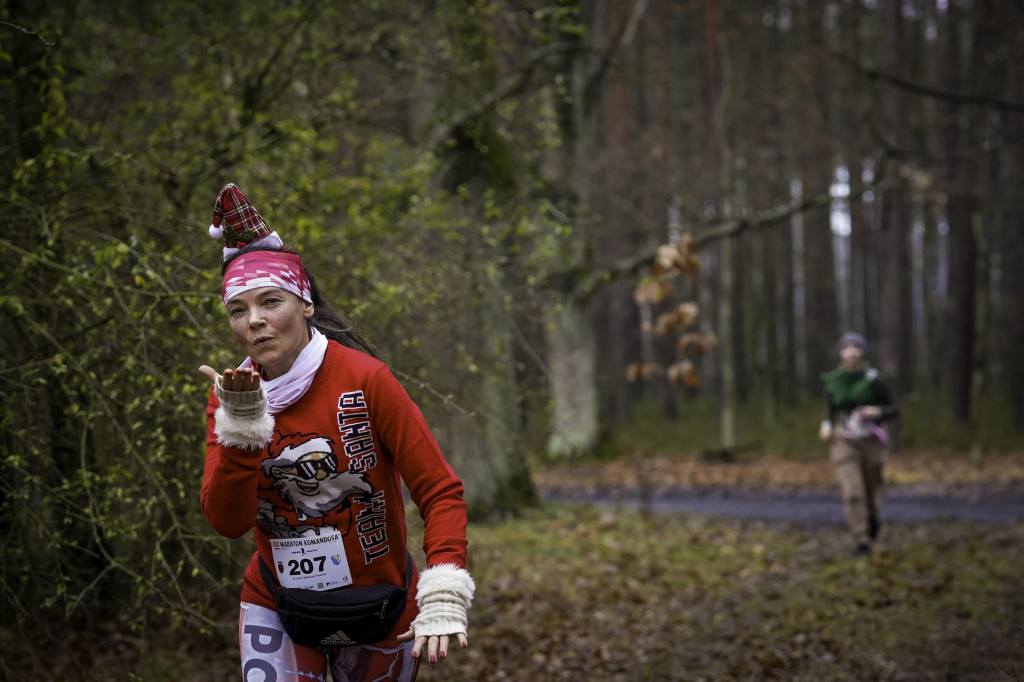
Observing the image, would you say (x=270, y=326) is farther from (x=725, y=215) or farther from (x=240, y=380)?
(x=725, y=215)

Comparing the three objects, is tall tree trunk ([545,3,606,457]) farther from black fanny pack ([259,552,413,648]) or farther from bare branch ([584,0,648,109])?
black fanny pack ([259,552,413,648])

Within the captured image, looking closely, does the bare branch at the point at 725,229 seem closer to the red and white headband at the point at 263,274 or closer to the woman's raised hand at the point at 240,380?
the red and white headband at the point at 263,274

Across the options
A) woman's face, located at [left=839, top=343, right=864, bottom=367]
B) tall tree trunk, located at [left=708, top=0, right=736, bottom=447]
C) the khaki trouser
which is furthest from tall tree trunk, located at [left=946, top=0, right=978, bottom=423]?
the khaki trouser

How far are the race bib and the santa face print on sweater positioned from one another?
0.13 feet

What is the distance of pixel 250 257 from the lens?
302cm

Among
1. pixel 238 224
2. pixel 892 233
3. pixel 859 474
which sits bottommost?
pixel 859 474

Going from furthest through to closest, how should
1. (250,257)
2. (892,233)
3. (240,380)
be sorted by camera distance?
(892,233), (250,257), (240,380)

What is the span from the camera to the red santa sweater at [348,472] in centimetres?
290

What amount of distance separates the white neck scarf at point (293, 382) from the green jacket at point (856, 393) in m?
8.40

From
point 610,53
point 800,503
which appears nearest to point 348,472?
point 800,503

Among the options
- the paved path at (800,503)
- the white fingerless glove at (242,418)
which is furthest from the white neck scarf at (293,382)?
the paved path at (800,503)

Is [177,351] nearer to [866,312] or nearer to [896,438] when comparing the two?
[896,438]

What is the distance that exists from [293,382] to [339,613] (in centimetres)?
67

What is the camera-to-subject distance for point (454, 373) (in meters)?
7.75
